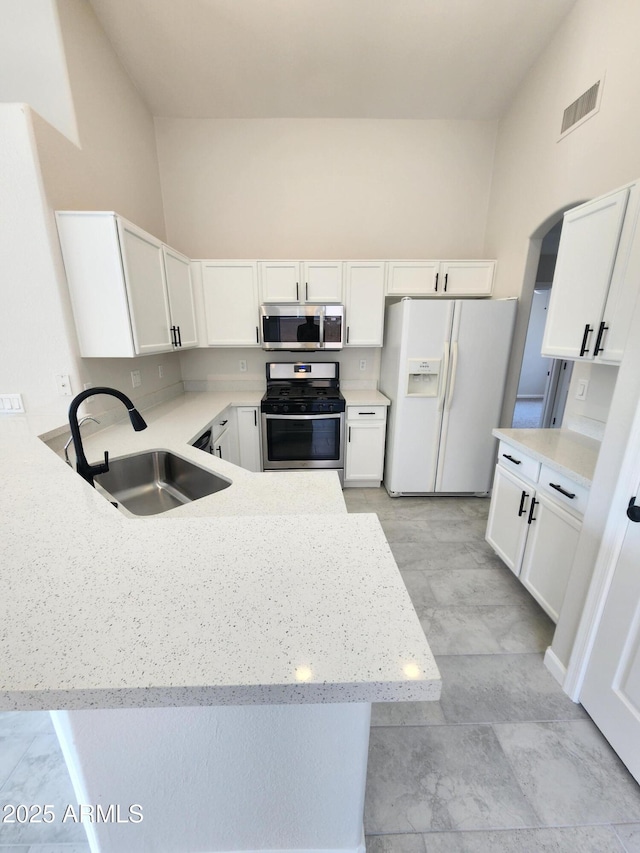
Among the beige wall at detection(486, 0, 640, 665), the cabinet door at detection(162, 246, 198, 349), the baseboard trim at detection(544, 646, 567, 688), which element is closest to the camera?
the beige wall at detection(486, 0, 640, 665)

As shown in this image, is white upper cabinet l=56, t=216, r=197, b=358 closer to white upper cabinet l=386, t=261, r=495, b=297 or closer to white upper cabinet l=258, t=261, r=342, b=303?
white upper cabinet l=258, t=261, r=342, b=303

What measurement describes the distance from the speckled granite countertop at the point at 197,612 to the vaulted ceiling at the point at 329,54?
306 centimetres

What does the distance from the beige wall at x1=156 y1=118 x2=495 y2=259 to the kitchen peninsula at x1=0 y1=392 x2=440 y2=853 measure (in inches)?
119

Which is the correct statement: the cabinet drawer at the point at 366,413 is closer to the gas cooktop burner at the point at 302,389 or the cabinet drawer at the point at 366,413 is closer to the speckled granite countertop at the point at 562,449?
the gas cooktop burner at the point at 302,389

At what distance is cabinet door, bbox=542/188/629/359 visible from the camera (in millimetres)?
1473

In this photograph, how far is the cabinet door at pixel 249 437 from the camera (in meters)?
3.05

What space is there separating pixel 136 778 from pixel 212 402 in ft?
8.05

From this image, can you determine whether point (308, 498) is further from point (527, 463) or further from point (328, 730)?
point (527, 463)

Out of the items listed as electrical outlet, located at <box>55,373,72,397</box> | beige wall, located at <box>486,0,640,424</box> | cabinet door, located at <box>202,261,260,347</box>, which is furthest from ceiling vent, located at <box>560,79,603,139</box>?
electrical outlet, located at <box>55,373,72,397</box>

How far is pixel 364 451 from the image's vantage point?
3.12 m

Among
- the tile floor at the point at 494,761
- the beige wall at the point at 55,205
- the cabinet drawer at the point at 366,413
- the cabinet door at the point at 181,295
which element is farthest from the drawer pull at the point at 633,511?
the cabinet door at the point at 181,295

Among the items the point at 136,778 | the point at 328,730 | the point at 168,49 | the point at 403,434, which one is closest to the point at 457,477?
the point at 403,434

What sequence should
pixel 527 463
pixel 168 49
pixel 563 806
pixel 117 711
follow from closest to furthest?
pixel 117 711, pixel 563 806, pixel 527 463, pixel 168 49

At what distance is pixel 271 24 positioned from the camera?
217 cm
